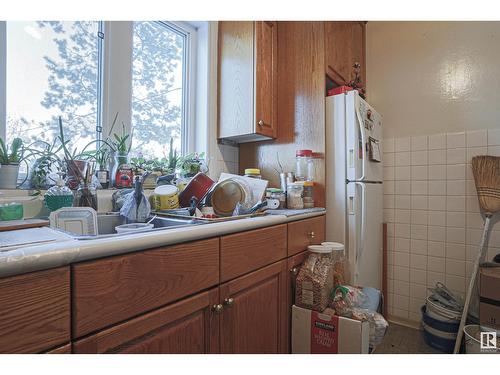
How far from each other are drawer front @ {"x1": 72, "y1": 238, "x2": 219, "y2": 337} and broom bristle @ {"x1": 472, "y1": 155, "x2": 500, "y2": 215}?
67.3 inches

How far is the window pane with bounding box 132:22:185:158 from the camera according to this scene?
5.12 ft

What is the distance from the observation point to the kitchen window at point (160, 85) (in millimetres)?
1563

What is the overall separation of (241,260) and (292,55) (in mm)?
1381

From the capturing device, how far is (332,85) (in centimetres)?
185

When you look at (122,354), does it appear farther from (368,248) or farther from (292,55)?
(292,55)

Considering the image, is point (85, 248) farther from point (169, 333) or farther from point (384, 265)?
point (384, 265)

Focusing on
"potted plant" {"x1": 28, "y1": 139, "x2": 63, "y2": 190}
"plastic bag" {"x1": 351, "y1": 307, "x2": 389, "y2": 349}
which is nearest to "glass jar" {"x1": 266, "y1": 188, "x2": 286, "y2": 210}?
"plastic bag" {"x1": 351, "y1": 307, "x2": 389, "y2": 349}

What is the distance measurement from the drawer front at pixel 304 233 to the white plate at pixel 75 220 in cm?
78

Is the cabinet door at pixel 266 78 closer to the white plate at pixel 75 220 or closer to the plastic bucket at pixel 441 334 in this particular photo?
the white plate at pixel 75 220

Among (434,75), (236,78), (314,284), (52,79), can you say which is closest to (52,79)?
(52,79)

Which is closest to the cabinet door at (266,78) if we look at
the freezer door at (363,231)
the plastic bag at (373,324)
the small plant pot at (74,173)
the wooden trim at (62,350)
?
the freezer door at (363,231)

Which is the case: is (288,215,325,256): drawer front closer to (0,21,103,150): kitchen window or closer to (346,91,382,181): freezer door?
(346,91,382,181): freezer door
